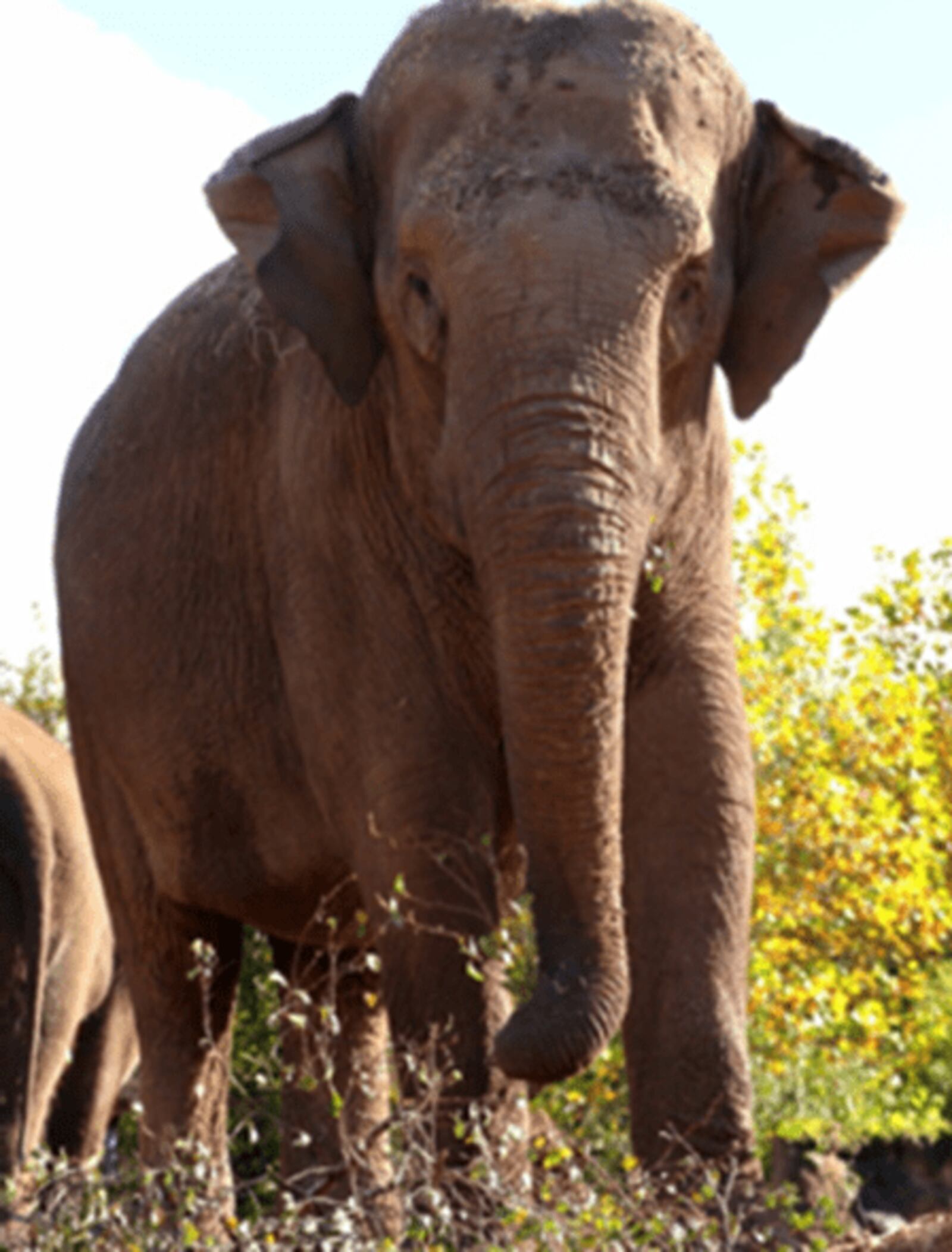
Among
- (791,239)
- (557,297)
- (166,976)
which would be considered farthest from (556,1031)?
(166,976)

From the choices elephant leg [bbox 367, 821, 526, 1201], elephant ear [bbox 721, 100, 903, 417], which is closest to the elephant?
elephant leg [bbox 367, 821, 526, 1201]

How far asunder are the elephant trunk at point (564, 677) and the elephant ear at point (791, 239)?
0.80 metres

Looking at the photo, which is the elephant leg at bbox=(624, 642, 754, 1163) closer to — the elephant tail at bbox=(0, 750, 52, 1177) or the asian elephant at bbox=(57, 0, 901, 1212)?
the asian elephant at bbox=(57, 0, 901, 1212)

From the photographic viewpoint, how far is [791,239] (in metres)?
5.98

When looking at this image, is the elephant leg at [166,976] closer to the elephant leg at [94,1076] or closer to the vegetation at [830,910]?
the vegetation at [830,910]

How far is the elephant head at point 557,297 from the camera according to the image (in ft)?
16.7

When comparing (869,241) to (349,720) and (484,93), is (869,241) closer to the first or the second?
(484,93)

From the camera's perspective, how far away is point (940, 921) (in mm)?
10781

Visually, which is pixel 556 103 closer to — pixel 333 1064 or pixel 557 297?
pixel 557 297

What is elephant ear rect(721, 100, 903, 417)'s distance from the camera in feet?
19.4

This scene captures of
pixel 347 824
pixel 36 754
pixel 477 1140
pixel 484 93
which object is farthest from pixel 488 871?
pixel 36 754

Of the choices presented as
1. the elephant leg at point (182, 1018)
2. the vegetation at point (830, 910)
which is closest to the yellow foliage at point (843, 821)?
Result: the vegetation at point (830, 910)

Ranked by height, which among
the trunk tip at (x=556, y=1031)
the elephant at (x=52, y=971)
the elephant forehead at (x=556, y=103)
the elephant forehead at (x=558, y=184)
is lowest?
the trunk tip at (x=556, y=1031)

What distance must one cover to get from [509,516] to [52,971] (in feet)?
19.6
